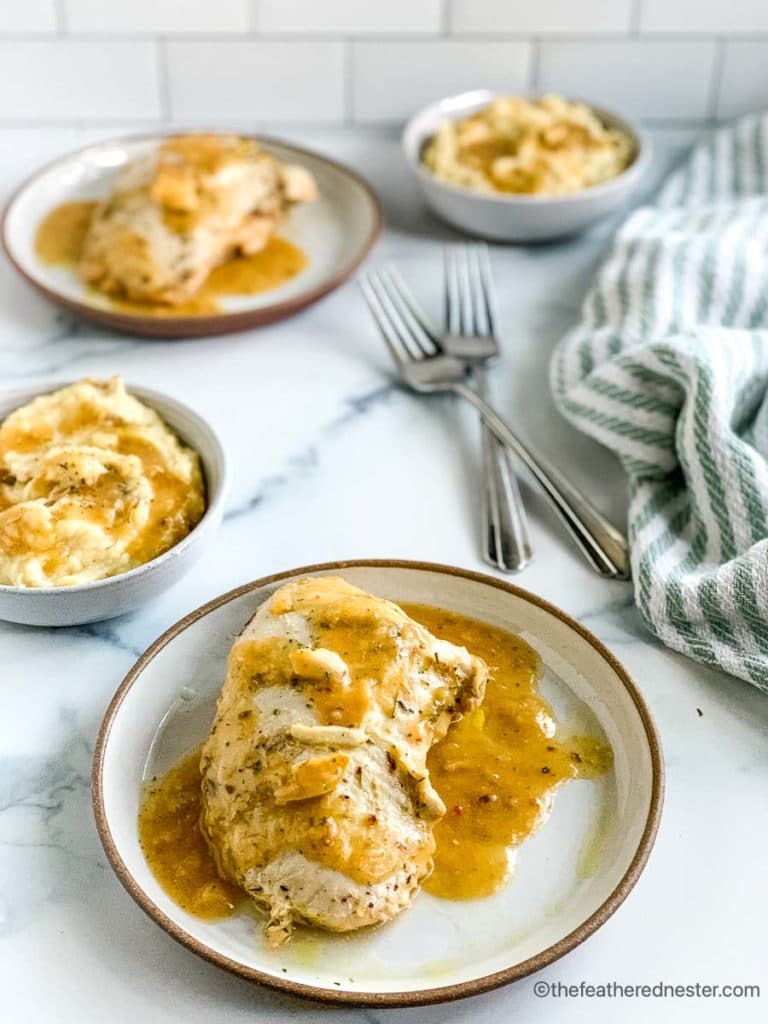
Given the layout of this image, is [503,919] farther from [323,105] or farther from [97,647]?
[323,105]

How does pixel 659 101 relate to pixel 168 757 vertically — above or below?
above

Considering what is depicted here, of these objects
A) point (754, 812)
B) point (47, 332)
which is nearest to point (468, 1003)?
point (754, 812)

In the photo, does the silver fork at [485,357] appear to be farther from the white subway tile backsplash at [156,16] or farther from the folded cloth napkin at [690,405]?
the white subway tile backsplash at [156,16]

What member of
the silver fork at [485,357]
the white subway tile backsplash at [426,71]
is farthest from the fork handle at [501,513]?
the white subway tile backsplash at [426,71]

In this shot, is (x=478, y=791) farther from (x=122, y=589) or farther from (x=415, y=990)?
(x=122, y=589)

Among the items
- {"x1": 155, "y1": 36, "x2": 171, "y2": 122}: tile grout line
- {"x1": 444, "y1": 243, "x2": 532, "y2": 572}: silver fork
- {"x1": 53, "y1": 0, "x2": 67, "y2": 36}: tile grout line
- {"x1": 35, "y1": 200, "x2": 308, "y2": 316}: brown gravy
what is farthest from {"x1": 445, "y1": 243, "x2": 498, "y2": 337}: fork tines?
{"x1": 53, "y1": 0, "x2": 67, "y2": 36}: tile grout line

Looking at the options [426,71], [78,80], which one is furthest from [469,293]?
[78,80]
